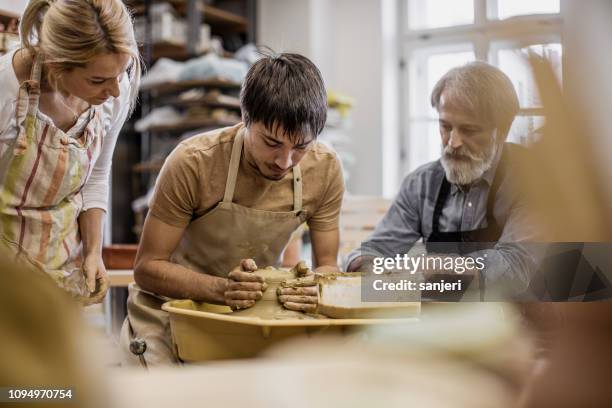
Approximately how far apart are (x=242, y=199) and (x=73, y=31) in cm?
44

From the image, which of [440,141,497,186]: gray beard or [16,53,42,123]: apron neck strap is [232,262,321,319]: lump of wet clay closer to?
[440,141,497,186]: gray beard

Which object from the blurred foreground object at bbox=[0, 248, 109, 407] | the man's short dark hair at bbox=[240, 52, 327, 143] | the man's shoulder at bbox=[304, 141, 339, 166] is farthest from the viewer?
the man's shoulder at bbox=[304, 141, 339, 166]

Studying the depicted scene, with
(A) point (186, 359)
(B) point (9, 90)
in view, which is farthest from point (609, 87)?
(B) point (9, 90)

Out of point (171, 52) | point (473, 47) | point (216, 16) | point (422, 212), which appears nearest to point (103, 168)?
point (422, 212)

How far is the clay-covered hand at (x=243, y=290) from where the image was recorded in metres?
0.88

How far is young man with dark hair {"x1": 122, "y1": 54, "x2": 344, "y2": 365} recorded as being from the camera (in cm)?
106

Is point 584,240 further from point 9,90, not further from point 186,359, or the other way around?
point 9,90

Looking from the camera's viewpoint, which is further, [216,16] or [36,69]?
[216,16]

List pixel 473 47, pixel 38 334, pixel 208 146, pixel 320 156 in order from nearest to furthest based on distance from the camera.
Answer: pixel 38 334, pixel 473 47, pixel 208 146, pixel 320 156

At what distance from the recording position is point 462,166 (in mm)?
961

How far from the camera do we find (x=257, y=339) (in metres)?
0.64

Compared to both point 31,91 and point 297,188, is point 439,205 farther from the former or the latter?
point 31,91

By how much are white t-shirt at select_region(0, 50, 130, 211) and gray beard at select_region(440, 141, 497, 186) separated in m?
0.51

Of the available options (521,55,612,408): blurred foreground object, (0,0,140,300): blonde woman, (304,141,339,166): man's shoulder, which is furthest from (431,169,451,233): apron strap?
(521,55,612,408): blurred foreground object
